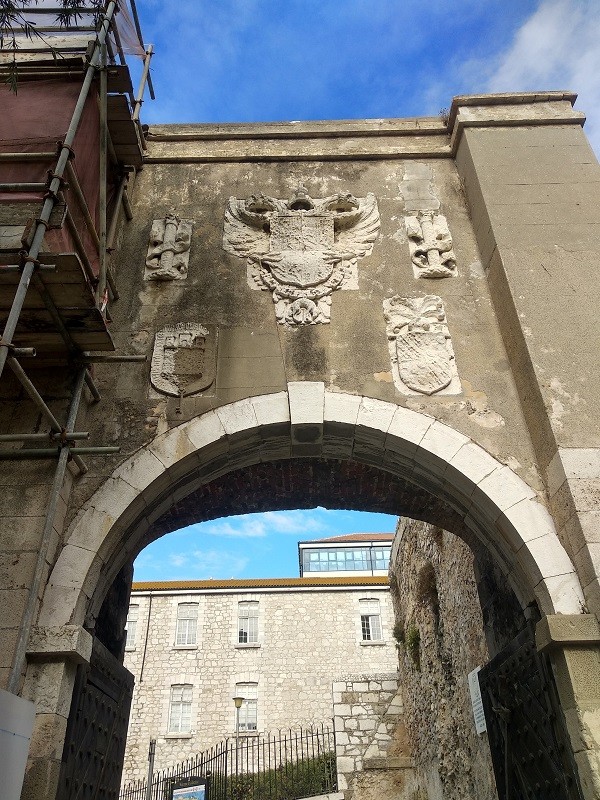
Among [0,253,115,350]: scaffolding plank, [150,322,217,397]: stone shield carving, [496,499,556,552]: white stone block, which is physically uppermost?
[150,322,217,397]: stone shield carving

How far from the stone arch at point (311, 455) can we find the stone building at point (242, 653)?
1531 cm

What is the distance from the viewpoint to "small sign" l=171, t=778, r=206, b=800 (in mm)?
10086

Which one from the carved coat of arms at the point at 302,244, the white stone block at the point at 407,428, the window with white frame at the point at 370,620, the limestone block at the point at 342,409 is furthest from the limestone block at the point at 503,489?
the window with white frame at the point at 370,620

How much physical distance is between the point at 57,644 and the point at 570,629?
288cm

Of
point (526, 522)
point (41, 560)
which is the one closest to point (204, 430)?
point (41, 560)

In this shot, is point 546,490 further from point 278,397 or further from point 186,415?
point 186,415

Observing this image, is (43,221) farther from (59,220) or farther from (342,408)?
(342,408)

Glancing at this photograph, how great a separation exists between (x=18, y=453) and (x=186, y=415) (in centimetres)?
115

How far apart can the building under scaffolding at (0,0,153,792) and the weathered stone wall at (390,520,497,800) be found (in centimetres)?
495

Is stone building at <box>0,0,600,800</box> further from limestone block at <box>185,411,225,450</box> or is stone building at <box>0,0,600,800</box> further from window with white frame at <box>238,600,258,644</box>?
window with white frame at <box>238,600,258,644</box>

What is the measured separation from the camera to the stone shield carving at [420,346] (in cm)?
462

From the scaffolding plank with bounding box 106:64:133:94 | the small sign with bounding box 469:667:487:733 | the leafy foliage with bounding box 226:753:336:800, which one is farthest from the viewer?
the leafy foliage with bounding box 226:753:336:800

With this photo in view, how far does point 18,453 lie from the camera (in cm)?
389

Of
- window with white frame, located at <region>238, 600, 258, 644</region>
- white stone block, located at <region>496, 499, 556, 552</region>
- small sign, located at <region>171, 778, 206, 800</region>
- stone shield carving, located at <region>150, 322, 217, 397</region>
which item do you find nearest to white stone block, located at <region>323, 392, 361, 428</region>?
stone shield carving, located at <region>150, 322, 217, 397</region>
